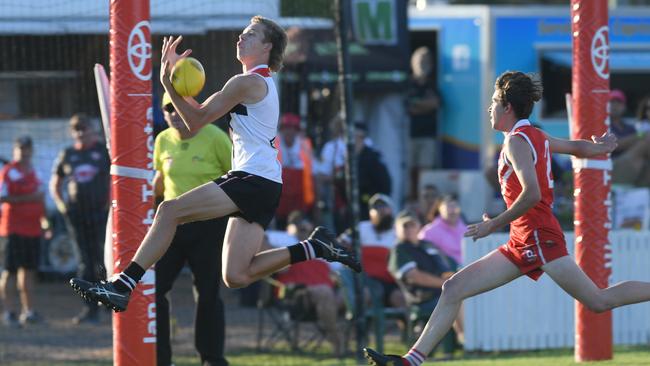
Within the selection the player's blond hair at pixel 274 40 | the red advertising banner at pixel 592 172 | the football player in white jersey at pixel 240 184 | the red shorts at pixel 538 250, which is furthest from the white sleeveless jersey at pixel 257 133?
the red advertising banner at pixel 592 172

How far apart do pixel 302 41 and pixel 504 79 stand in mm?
6509

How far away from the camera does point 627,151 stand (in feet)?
49.9

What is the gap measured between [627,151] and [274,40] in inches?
313

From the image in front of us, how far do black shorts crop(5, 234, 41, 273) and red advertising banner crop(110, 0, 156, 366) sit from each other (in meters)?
5.87

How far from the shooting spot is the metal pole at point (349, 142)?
11.9 m

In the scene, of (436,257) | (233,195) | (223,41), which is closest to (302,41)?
(223,41)

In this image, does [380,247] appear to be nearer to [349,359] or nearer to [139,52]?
[349,359]

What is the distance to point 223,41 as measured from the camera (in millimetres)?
13828

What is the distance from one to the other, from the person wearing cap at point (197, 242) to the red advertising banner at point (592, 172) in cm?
266

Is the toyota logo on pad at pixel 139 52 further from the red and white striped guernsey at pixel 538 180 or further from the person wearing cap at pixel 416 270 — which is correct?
the person wearing cap at pixel 416 270

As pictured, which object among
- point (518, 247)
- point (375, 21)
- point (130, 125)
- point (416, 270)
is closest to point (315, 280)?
point (416, 270)

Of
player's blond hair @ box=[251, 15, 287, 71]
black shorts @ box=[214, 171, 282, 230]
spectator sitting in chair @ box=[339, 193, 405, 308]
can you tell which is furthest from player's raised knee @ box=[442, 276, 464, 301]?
spectator sitting in chair @ box=[339, 193, 405, 308]

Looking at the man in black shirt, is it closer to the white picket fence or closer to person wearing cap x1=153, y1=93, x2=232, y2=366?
the white picket fence

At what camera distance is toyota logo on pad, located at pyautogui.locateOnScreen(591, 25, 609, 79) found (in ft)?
33.0
